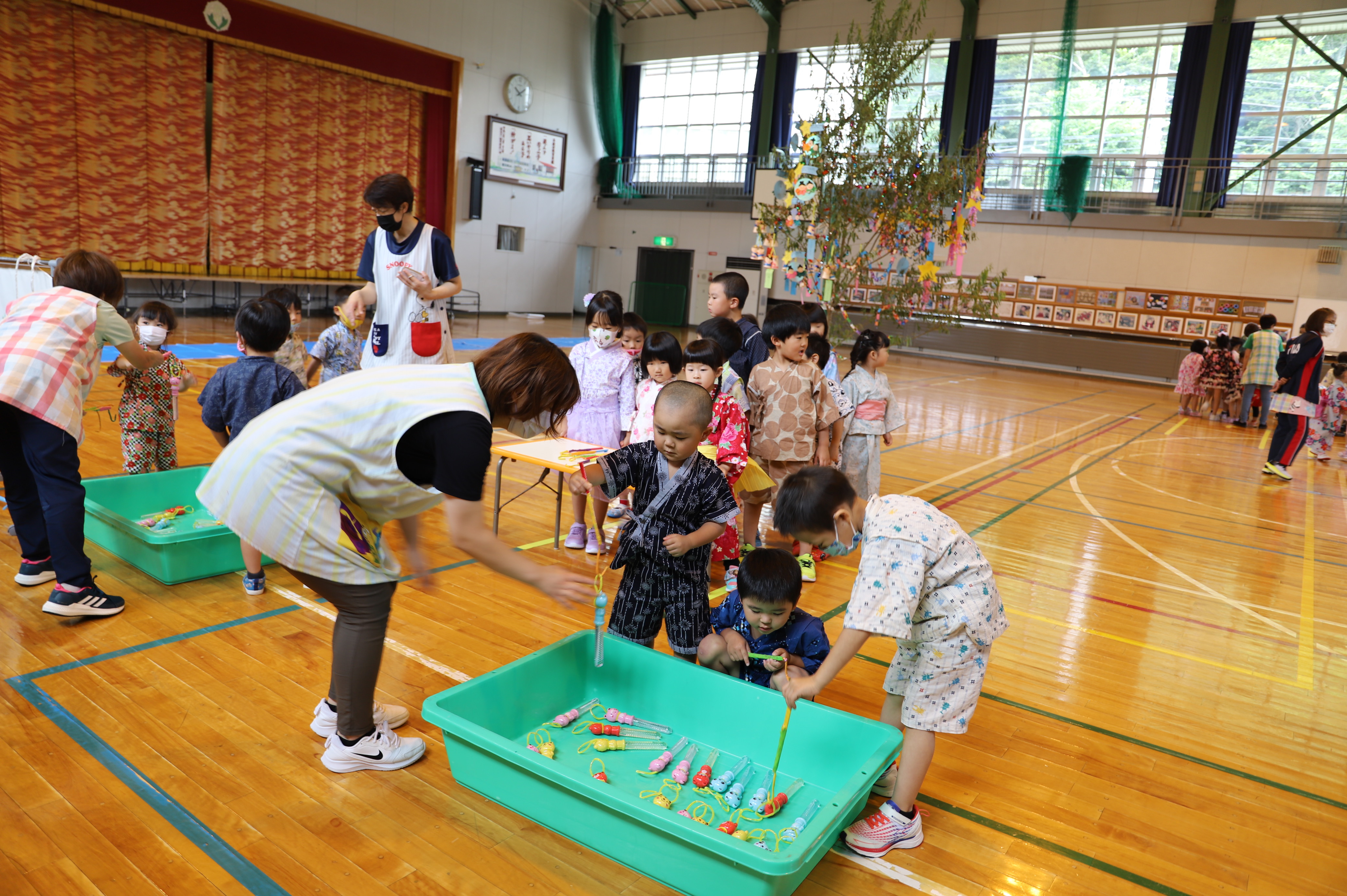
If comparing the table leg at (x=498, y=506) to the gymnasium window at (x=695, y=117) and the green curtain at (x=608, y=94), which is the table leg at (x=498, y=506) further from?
the green curtain at (x=608, y=94)

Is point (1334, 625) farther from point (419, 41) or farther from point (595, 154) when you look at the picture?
point (595, 154)

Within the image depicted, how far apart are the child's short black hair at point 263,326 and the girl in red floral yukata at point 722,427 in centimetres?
165

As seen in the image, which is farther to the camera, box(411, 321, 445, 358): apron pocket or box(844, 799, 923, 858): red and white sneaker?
box(411, 321, 445, 358): apron pocket

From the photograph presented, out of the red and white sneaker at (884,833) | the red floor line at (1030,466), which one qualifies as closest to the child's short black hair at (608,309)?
the red and white sneaker at (884,833)

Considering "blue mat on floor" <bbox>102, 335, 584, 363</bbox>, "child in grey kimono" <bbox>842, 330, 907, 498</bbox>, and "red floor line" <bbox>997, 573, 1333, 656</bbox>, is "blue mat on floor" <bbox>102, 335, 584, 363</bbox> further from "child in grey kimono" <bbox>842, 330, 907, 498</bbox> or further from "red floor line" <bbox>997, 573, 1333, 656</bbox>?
"red floor line" <bbox>997, 573, 1333, 656</bbox>

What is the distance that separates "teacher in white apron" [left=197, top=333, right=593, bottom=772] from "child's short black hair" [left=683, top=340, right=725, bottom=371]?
5.51 ft

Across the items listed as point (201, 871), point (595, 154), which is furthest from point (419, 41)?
point (201, 871)

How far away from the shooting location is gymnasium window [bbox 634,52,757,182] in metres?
20.0

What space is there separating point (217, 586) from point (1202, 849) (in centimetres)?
343

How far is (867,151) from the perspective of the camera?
5.95 metres

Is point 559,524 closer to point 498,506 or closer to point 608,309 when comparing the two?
point 498,506

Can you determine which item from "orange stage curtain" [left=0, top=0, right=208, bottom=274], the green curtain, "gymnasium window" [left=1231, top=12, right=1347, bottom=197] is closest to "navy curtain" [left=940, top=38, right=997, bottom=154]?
"gymnasium window" [left=1231, top=12, right=1347, bottom=197]

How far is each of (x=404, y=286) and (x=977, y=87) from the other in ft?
55.8

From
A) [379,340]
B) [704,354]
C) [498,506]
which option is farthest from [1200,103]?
[379,340]
